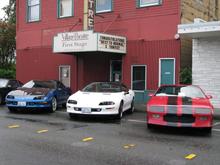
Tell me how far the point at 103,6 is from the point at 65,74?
4.97 m

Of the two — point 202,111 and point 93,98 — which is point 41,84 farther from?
point 202,111

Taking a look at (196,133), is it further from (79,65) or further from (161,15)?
(79,65)

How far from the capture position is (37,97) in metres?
13.8

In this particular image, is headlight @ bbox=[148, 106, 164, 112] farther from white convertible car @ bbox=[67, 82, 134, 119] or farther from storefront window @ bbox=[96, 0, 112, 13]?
storefront window @ bbox=[96, 0, 112, 13]

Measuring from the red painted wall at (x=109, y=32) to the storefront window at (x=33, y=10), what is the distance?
37 centimetres

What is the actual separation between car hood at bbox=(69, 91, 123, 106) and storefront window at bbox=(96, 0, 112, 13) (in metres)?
9.11

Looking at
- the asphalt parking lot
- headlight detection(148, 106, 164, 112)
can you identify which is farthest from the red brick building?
headlight detection(148, 106, 164, 112)

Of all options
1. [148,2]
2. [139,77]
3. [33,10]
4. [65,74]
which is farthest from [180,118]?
[33,10]

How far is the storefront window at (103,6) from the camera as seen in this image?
20.4 metres

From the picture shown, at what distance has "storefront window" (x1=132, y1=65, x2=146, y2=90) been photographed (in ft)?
62.7

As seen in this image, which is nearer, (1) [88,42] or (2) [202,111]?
(2) [202,111]

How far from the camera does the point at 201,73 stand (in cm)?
1708

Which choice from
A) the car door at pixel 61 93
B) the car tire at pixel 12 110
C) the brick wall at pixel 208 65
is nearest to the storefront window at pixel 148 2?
the brick wall at pixel 208 65

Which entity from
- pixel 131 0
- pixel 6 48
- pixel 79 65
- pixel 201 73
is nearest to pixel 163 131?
pixel 201 73
